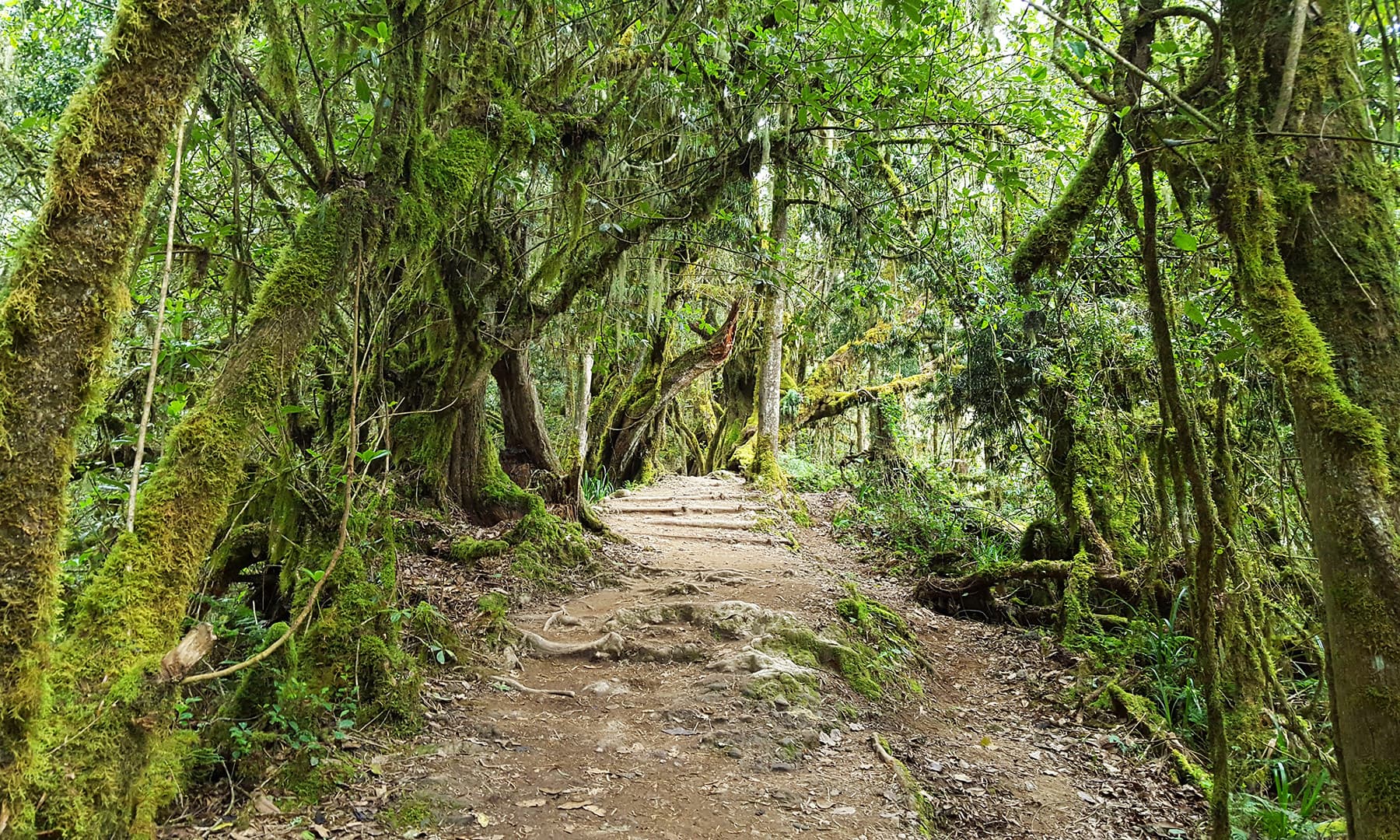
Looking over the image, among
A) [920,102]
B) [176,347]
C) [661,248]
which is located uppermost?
[920,102]

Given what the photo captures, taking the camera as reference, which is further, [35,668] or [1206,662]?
[1206,662]

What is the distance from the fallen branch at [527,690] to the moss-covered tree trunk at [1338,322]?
4.26 metres

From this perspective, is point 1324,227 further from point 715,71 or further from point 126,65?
point 715,71

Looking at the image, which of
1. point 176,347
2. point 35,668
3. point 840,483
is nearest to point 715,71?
point 176,347

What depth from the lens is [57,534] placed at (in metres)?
1.76

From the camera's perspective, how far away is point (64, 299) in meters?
1.77

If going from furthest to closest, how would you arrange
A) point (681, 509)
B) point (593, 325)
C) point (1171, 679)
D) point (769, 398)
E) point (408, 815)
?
point (769, 398) → point (681, 509) → point (593, 325) → point (1171, 679) → point (408, 815)

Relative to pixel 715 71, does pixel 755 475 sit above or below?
below

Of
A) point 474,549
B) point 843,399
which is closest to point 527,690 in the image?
point 474,549

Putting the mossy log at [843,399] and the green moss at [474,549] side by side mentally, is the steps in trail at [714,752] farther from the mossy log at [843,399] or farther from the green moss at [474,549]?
the mossy log at [843,399]

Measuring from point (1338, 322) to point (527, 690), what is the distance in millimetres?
4872

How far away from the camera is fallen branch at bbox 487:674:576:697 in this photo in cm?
498

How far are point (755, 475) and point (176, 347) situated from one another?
475 inches

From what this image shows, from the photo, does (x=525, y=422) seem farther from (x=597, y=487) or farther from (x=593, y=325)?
(x=597, y=487)
